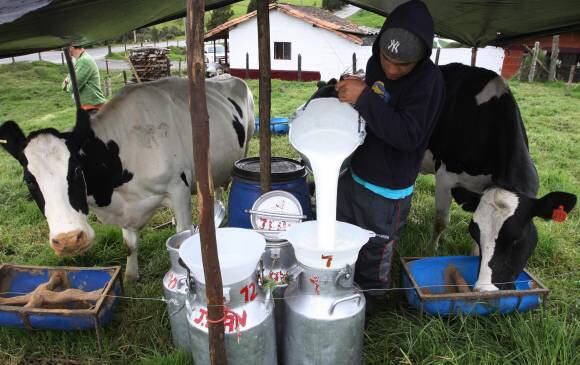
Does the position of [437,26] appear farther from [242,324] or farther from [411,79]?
[242,324]

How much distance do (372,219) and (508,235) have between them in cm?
84

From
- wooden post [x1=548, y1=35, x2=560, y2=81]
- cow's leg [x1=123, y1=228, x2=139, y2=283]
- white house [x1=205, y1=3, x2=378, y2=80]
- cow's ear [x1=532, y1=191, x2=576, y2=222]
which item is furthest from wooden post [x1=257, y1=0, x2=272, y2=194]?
white house [x1=205, y1=3, x2=378, y2=80]

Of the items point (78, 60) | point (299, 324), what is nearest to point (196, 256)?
point (299, 324)

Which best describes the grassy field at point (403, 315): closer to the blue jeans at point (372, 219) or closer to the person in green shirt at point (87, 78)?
the blue jeans at point (372, 219)

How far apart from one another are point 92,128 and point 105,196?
47 centimetres

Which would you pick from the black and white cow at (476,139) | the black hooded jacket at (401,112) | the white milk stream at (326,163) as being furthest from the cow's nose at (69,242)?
the black and white cow at (476,139)

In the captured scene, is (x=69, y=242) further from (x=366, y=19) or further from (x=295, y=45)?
(x=366, y=19)

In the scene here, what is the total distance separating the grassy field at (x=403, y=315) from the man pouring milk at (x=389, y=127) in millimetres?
393

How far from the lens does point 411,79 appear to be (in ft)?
7.39

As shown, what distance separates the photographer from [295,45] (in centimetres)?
2205

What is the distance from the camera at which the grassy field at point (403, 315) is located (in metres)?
2.44

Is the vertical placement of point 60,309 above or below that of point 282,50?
below

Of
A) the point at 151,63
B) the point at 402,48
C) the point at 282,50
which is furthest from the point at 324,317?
the point at 282,50

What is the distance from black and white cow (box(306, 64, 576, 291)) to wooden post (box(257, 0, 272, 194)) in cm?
32
